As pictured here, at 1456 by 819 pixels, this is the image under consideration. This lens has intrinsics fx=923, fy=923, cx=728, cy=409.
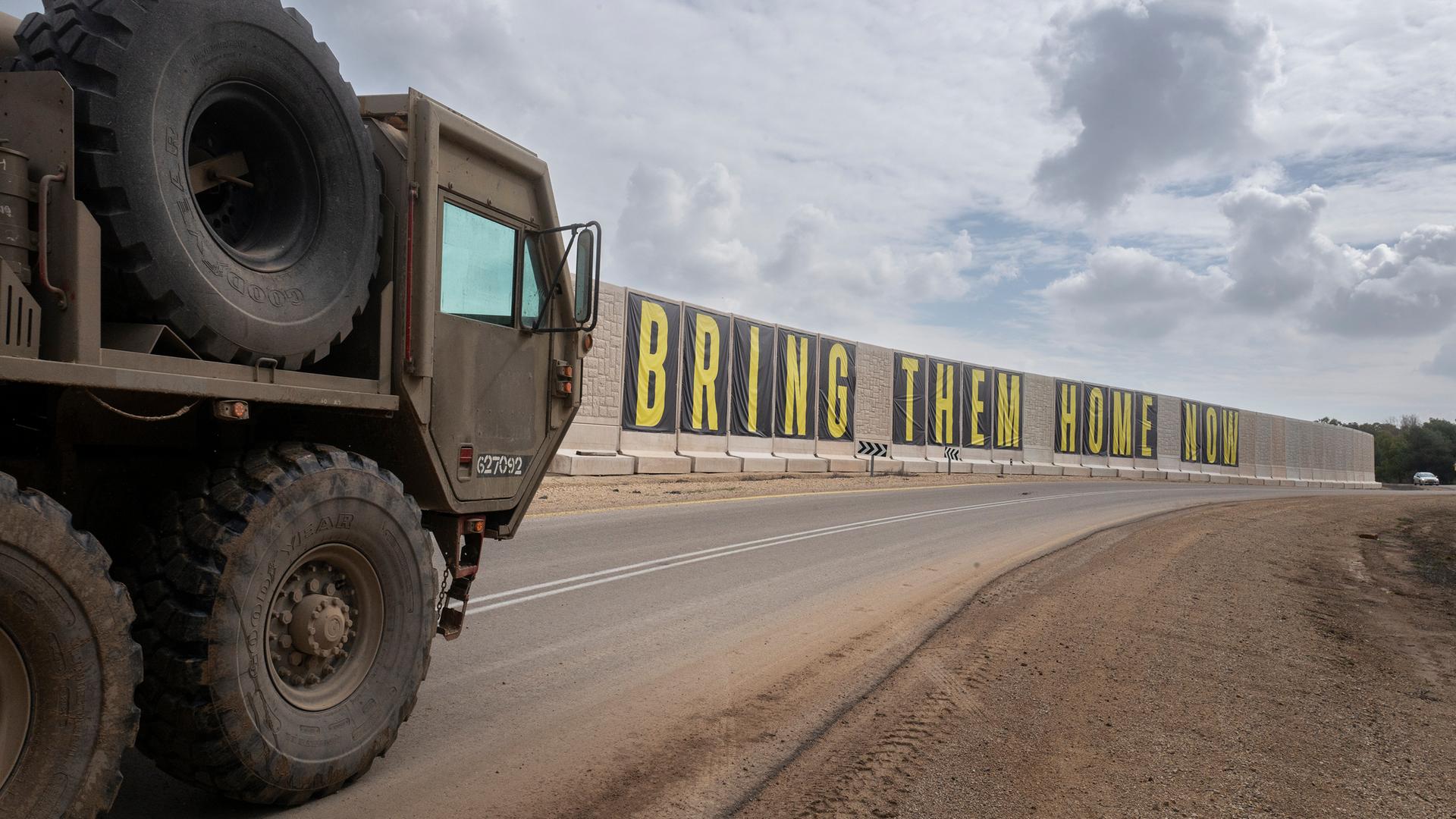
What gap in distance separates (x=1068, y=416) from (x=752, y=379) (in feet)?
93.1

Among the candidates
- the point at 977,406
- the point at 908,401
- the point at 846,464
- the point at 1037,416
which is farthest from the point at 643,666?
the point at 1037,416

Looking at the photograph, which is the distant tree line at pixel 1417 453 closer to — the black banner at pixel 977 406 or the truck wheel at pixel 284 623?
the black banner at pixel 977 406

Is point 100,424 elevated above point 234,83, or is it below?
below

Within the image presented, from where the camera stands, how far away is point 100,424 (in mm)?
3342

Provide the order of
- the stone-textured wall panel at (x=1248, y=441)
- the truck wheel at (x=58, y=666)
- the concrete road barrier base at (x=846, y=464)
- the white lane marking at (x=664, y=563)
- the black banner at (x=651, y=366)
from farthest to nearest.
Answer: the stone-textured wall panel at (x=1248, y=441) < the concrete road barrier base at (x=846, y=464) < the black banner at (x=651, y=366) < the white lane marking at (x=664, y=563) < the truck wheel at (x=58, y=666)

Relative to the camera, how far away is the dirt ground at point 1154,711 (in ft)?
13.1

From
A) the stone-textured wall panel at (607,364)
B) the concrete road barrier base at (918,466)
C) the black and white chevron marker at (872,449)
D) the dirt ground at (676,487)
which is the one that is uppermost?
the stone-textured wall panel at (607,364)

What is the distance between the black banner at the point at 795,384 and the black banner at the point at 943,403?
9.43 metres

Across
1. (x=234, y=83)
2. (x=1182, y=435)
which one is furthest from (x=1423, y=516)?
(x=1182, y=435)

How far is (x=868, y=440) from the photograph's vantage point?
115ft

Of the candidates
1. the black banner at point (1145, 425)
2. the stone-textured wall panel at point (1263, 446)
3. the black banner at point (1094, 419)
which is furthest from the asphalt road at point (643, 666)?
the stone-textured wall panel at point (1263, 446)

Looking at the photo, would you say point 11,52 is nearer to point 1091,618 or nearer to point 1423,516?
point 1091,618

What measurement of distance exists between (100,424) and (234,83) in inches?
52.2

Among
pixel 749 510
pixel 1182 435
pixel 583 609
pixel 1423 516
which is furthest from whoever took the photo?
pixel 1182 435
